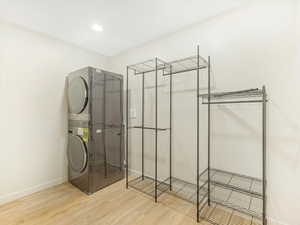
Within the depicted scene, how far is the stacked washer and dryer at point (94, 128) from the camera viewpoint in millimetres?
1984

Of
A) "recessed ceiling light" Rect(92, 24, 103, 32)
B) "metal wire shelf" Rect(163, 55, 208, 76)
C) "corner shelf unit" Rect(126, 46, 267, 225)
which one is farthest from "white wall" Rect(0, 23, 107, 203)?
→ "metal wire shelf" Rect(163, 55, 208, 76)

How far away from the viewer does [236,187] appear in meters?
1.41

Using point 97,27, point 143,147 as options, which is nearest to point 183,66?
point 97,27

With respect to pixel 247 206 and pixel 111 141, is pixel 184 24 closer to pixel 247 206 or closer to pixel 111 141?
pixel 111 141

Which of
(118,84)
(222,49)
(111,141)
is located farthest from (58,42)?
(222,49)

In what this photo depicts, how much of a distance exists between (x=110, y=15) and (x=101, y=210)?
89.6 inches

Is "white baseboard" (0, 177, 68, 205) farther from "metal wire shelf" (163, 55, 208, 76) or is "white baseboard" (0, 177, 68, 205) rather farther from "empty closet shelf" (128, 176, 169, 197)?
"metal wire shelf" (163, 55, 208, 76)

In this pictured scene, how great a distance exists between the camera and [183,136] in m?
2.01

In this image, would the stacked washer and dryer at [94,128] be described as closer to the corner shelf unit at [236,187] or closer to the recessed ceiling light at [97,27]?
the recessed ceiling light at [97,27]

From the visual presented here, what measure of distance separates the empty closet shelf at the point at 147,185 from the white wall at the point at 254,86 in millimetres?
359

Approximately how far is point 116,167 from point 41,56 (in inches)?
78.4

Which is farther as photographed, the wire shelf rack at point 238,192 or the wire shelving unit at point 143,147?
the wire shelving unit at point 143,147

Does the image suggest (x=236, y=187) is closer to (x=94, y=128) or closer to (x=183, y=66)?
(x=183, y=66)

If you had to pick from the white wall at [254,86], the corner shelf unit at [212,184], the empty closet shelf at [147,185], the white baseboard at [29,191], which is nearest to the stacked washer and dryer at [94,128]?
the white baseboard at [29,191]
